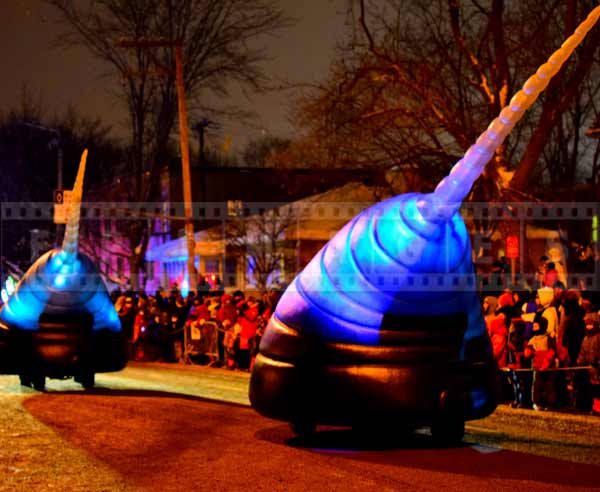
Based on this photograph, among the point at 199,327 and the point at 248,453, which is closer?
the point at 248,453

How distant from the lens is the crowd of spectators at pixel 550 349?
14.8 m

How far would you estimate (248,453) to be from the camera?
10477 mm

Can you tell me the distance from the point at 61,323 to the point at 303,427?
22.7ft

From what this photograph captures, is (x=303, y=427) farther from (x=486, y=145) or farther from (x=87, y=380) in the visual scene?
(x=87, y=380)

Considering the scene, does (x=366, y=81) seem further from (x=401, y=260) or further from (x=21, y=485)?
(x=21, y=485)

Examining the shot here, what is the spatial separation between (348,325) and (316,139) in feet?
52.1

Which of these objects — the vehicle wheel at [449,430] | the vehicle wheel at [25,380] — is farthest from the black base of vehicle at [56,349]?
Answer: the vehicle wheel at [449,430]

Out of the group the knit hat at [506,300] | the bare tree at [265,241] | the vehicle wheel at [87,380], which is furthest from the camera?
the bare tree at [265,241]

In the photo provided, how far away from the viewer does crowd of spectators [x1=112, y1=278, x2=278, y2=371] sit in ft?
73.2

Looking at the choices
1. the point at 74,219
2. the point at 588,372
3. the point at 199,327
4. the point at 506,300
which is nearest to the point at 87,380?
the point at 74,219

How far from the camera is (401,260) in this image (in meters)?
10.3

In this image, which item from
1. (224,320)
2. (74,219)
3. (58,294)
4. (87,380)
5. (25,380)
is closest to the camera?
(74,219)

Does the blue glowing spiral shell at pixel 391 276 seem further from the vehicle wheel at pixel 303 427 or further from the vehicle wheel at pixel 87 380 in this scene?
the vehicle wheel at pixel 87 380

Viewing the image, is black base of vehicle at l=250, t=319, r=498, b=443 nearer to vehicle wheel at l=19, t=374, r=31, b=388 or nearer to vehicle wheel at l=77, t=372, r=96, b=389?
vehicle wheel at l=77, t=372, r=96, b=389
